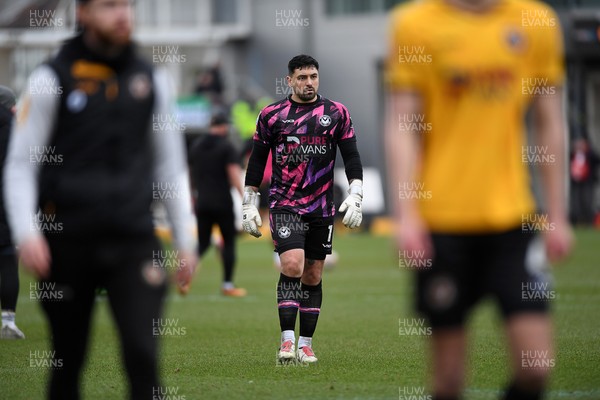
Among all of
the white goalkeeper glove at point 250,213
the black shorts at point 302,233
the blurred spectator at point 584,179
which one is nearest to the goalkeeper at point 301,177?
the black shorts at point 302,233

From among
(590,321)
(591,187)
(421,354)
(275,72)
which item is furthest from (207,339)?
(275,72)

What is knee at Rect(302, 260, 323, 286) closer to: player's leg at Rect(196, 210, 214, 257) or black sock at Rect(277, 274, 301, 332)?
black sock at Rect(277, 274, 301, 332)

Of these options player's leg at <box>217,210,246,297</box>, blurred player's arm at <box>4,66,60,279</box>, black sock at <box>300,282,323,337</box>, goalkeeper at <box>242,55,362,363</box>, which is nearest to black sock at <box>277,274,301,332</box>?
goalkeeper at <box>242,55,362,363</box>

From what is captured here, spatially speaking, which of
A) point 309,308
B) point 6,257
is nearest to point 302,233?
point 309,308

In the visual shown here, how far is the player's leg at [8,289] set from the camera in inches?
458

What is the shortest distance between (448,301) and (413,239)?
1.09ft

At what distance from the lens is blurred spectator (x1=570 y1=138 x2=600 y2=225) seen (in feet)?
109

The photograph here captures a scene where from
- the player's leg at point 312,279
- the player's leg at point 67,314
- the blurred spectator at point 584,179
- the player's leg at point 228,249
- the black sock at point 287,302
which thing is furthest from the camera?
the blurred spectator at point 584,179

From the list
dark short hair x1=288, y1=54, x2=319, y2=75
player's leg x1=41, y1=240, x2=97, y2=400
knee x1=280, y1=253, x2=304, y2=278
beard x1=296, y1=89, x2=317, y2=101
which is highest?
dark short hair x1=288, y1=54, x2=319, y2=75

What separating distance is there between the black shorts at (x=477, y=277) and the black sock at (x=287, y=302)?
14.9ft

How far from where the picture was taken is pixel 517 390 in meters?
5.39

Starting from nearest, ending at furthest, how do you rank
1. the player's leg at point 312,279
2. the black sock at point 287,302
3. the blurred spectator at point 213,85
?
1. the black sock at point 287,302
2. the player's leg at point 312,279
3. the blurred spectator at point 213,85

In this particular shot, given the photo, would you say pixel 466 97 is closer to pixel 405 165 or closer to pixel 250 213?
pixel 405 165

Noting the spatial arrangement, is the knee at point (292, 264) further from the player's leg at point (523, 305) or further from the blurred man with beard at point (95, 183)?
the player's leg at point (523, 305)
